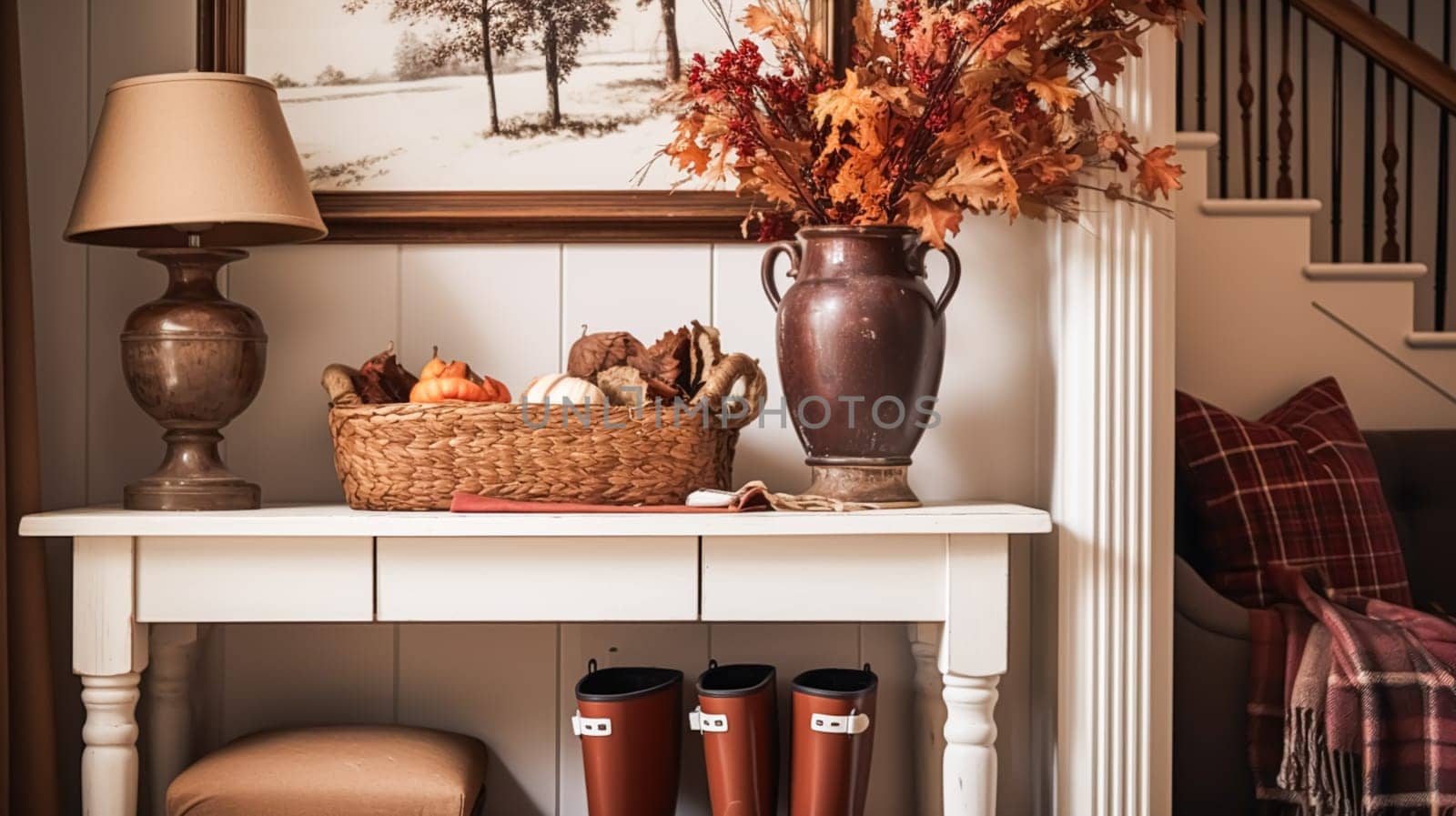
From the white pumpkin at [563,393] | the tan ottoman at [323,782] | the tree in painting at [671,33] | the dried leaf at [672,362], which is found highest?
the tree in painting at [671,33]

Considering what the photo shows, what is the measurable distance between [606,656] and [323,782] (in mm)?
487

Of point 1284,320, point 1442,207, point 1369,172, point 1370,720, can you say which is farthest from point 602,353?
point 1442,207

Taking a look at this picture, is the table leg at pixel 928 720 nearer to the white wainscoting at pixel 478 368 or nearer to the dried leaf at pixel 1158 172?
the white wainscoting at pixel 478 368

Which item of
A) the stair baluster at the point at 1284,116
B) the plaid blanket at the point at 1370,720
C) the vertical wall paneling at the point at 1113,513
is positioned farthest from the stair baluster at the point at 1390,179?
the vertical wall paneling at the point at 1113,513

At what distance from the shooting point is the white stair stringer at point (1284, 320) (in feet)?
7.86

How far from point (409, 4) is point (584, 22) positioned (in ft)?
0.90

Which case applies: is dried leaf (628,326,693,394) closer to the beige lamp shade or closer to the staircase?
the beige lamp shade

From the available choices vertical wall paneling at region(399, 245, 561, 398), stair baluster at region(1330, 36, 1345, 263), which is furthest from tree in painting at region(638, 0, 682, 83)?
stair baluster at region(1330, 36, 1345, 263)

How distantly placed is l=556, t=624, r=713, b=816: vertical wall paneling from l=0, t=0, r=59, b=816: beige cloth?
716 millimetres

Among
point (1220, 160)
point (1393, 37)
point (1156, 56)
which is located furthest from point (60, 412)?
point (1393, 37)

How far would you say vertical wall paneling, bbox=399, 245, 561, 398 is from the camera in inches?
71.0

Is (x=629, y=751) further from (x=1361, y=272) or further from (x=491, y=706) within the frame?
(x=1361, y=272)

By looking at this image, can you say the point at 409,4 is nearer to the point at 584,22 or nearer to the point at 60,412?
the point at 584,22

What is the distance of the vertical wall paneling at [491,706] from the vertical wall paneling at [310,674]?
0.05 metres
